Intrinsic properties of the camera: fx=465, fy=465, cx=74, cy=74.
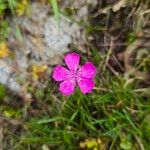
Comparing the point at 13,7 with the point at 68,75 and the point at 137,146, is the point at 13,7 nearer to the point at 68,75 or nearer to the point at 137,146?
the point at 68,75

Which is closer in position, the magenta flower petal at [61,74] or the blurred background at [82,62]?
the magenta flower petal at [61,74]

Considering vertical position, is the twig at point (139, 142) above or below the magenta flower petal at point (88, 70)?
below

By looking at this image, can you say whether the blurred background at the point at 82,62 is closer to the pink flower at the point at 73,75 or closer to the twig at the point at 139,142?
the twig at the point at 139,142

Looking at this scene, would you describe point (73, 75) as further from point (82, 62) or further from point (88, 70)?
point (82, 62)

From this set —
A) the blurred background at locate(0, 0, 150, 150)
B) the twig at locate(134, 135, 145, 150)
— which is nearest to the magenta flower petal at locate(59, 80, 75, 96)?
the blurred background at locate(0, 0, 150, 150)

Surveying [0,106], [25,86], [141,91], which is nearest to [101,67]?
[141,91]

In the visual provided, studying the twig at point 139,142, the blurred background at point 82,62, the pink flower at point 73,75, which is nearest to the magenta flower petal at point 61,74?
the pink flower at point 73,75

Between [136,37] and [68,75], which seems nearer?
[68,75]

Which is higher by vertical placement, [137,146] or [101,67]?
[101,67]
